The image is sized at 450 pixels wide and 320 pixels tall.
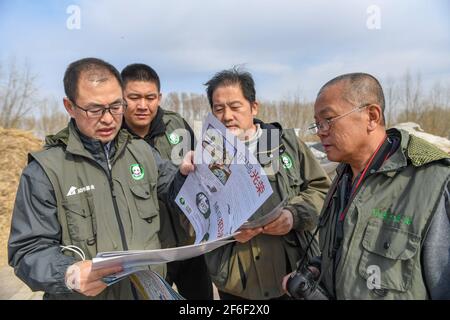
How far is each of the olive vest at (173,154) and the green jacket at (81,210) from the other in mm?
282

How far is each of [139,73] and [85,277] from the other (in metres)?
1.78

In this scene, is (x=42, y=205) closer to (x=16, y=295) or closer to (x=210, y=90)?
(x=210, y=90)

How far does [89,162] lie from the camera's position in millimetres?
1729

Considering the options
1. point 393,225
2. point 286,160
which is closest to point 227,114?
point 286,160

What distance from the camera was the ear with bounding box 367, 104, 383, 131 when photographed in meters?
1.65

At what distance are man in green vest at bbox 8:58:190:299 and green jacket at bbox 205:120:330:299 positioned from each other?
0.44 meters

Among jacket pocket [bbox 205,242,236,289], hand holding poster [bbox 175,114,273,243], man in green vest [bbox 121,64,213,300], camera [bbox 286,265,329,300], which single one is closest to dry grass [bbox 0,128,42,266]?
man in green vest [bbox 121,64,213,300]

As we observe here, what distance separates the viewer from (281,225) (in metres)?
1.96

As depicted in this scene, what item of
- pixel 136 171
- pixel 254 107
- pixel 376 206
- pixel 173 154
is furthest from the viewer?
pixel 173 154

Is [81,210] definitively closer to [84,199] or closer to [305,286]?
[84,199]

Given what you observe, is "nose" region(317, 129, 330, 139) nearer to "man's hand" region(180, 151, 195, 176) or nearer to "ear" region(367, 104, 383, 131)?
"ear" region(367, 104, 383, 131)

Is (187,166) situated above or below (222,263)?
above

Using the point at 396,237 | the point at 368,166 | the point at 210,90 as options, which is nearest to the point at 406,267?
the point at 396,237

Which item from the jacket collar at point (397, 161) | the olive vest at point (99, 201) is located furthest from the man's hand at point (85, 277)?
the jacket collar at point (397, 161)
